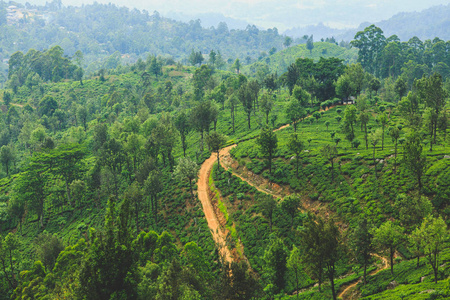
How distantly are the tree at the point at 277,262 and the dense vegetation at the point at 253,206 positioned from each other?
202mm

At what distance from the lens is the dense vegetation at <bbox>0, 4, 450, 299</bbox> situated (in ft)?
115

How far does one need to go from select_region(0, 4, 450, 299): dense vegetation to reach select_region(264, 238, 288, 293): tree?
20 centimetres

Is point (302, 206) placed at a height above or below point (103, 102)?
below

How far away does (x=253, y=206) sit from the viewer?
2474 inches

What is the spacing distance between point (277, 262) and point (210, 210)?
1118 inches

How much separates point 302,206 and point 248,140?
35586mm

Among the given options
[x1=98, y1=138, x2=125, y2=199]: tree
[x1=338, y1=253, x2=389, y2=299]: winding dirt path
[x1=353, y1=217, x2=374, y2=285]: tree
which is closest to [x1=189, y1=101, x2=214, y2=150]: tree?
[x1=98, y1=138, x2=125, y2=199]: tree

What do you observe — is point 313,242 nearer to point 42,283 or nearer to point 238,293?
point 238,293

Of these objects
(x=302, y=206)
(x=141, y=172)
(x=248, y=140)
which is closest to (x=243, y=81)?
(x=248, y=140)

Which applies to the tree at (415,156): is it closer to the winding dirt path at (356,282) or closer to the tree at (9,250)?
the winding dirt path at (356,282)

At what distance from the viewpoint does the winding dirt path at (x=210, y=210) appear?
55.3m

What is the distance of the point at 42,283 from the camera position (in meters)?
50.6

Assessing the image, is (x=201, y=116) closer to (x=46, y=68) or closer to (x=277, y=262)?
(x=277, y=262)

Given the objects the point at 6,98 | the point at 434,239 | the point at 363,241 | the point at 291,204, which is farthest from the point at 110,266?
the point at 6,98
